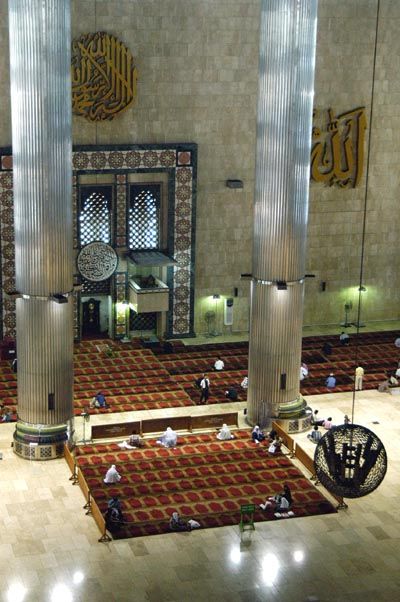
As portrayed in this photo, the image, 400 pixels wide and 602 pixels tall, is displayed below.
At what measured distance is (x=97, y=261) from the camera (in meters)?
25.8

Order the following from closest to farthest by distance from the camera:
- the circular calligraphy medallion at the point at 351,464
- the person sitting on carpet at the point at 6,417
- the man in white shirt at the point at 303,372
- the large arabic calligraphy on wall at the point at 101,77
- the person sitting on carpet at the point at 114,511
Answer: the circular calligraphy medallion at the point at 351,464, the person sitting on carpet at the point at 114,511, the person sitting on carpet at the point at 6,417, the large arabic calligraphy on wall at the point at 101,77, the man in white shirt at the point at 303,372

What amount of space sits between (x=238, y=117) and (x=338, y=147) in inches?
93.5

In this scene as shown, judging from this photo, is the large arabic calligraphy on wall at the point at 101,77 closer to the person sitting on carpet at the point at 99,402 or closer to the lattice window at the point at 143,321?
the lattice window at the point at 143,321

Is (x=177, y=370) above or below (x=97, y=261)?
below

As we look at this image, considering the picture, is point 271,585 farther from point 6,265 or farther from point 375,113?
point 375,113

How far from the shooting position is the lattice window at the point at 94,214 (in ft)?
85.1

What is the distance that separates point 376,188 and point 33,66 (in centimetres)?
1062

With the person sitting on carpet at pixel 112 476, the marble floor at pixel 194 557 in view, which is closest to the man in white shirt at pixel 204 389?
the person sitting on carpet at pixel 112 476

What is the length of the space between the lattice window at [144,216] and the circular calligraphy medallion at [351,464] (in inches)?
466

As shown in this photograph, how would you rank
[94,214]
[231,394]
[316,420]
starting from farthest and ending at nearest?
[94,214] → [231,394] → [316,420]

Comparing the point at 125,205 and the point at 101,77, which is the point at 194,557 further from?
the point at 101,77

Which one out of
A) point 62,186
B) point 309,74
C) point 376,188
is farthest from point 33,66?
point 376,188

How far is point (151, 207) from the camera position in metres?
26.5

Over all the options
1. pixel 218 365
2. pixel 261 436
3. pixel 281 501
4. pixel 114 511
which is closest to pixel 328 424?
pixel 261 436
